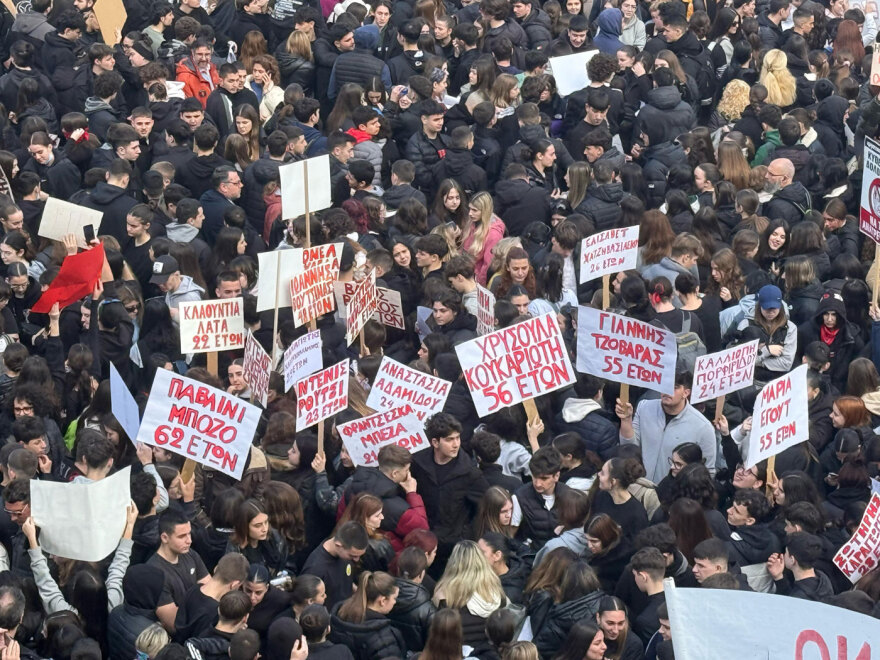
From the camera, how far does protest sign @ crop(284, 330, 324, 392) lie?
11898mm

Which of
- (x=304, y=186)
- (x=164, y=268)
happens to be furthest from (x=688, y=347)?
(x=164, y=268)

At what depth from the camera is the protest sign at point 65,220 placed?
13.6 meters

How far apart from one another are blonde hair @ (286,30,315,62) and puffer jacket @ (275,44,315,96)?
0.13 ft

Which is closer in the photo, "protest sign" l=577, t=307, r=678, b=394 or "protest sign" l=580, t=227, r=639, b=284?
"protest sign" l=577, t=307, r=678, b=394

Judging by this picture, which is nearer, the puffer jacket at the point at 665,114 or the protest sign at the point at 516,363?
the protest sign at the point at 516,363

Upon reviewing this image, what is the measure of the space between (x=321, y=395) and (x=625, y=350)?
88.0 inches

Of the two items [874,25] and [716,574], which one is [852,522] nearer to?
[716,574]

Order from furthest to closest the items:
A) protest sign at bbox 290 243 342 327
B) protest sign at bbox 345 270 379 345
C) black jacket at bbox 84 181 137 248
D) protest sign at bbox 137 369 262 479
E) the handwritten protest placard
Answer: black jacket at bbox 84 181 137 248 → protest sign at bbox 290 243 342 327 → protest sign at bbox 345 270 379 345 → the handwritten protest placard → protest sign at bbox 137 369 262 479

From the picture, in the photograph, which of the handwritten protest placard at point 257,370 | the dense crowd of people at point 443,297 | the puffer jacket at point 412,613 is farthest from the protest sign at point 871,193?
the puffer jacket at point 412,613

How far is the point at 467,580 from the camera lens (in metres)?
9.54

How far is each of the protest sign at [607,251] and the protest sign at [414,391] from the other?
215 cm

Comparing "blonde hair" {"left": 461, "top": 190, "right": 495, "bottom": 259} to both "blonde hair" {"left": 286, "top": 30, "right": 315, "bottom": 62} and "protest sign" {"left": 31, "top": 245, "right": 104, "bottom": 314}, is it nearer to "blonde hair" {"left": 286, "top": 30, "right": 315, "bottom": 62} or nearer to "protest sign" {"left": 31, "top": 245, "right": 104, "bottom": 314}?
"protest sign" {"left": 31, "top": 245, "right": 104, "bottom": 314}

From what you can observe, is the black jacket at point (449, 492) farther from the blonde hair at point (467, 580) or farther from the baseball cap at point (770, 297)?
the baseball cap at point (770, 297)

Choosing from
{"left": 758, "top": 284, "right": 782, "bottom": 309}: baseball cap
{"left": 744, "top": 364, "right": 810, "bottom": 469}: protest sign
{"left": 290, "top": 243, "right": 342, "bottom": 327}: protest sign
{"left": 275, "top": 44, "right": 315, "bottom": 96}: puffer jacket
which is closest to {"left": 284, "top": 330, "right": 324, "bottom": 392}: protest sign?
{"left": 290, "top": 243, "right": 342, "bottom": 327}: protest sign
